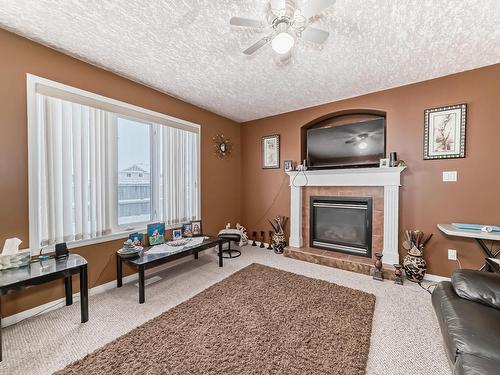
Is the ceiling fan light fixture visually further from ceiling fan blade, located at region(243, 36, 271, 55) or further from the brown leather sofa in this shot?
the brown leather sofa

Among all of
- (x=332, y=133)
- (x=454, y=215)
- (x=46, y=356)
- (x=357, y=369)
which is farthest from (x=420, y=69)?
(x=46, y=356)

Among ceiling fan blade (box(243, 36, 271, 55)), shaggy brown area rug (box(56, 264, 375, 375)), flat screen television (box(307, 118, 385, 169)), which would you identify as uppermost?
ceiling fan blade (box(243, 36, 271, 55))

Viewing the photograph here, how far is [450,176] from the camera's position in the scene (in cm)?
261

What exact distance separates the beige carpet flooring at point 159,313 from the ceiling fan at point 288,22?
234 centimetres

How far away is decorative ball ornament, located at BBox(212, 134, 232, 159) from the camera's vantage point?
3.99 meters

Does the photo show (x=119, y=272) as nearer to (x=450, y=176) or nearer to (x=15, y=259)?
(x=15, y=259)

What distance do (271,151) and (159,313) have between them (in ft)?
10.3

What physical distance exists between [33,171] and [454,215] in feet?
15.0

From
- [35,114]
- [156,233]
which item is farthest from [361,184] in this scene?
[35,114]

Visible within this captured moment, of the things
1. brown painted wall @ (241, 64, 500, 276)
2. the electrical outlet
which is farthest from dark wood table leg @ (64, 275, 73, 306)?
the electrical outlet

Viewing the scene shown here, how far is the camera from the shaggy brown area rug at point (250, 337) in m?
1.42

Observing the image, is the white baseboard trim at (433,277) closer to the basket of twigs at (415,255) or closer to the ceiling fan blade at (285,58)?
the basket of twigs at (415,255)

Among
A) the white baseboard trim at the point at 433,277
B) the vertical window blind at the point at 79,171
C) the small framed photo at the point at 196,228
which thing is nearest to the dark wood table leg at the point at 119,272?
the vertical window blind at the point at 79,171

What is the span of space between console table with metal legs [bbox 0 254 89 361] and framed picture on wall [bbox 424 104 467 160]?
160 inches
